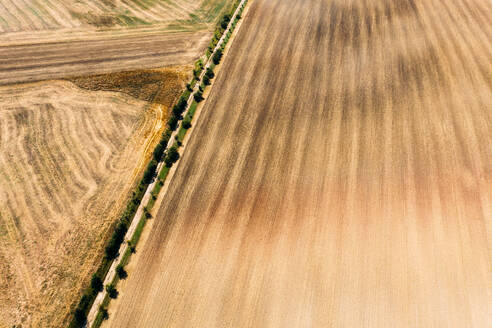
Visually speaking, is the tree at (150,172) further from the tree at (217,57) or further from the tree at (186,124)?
the tree at (217,57)

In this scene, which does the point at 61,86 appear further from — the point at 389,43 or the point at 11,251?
the point at 389,43

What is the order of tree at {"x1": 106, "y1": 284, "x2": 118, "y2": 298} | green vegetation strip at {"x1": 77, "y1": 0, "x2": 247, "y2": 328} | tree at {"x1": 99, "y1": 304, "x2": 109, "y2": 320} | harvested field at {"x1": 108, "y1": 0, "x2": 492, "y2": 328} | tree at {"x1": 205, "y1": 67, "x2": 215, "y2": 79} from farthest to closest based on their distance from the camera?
1. tree at {"x1": 205, "y1": 67, "x2": 215, "y2": 79}
2. tree at {"x1": 106, "y1": 284, "x2": 118, "y2": 298}
3. green vegetation strip at {"x1": 77, "y1": 0, "x2": 247, "y2": 328}
4. tree at {"x1": 99, "y1": 304, "x2": 109, "y2": 320}
5. harvested field at {"x1": 108, "y1": 0, "x2": 492, "y2": 328}

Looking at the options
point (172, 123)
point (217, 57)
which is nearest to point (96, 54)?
point (217, 57)

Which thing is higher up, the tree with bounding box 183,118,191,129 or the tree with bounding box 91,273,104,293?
the tree with bounding box 183,118,191,129

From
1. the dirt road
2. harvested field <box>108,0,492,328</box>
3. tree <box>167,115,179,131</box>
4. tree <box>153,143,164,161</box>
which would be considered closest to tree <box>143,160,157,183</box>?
tree <box>153,143,164,161</box>

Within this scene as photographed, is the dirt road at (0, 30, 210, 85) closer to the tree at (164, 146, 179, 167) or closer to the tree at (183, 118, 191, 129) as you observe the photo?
the tree at (183, 118, 191, 129)

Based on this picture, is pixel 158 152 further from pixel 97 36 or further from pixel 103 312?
pixel 97 36

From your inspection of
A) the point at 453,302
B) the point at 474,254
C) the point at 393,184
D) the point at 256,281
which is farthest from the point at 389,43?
the point at 256,281
